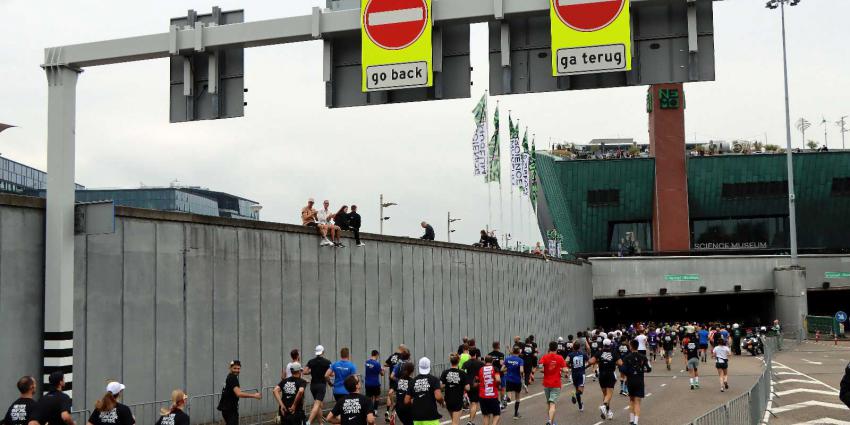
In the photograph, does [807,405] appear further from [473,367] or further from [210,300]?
[210,300]

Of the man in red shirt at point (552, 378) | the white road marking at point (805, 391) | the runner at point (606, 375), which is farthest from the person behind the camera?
the white road marking at point (805, 391)

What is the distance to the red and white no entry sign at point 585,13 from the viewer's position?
43.4 feet

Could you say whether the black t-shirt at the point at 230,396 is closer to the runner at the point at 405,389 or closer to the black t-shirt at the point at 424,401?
the runner at the point at 405,389

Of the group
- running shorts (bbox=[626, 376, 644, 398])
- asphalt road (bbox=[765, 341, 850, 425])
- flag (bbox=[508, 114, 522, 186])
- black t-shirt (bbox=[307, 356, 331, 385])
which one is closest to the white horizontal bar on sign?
black t-shirt (bbox=[307, 356, 331, 385])

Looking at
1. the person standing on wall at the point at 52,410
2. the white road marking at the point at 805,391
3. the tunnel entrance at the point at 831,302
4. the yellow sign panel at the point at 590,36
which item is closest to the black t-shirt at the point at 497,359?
the yellow sign panel at the point at 590,36

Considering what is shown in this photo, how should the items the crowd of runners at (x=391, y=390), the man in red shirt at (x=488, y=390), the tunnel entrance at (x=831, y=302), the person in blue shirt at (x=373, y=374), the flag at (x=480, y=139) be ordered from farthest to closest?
the tunnel entrance at (x=831, y=302) < the flag at (x=480, y=139) < the person in blue shirt at (x=373, y=374) < the man in red shirt at (x=488, y=390) < the crowd of runners at (x=391, y=390)

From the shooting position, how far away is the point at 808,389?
79.3 ft

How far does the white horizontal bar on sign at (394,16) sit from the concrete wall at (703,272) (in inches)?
1932

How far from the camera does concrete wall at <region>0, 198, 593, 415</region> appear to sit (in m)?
13.9

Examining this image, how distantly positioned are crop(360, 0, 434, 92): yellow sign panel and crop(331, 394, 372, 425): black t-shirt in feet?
17.4

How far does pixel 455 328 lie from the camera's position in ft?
97.1

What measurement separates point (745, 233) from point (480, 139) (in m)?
47.5

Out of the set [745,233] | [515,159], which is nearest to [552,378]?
[515,159]

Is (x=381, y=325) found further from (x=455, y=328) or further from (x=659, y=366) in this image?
(x=659, y=366)
